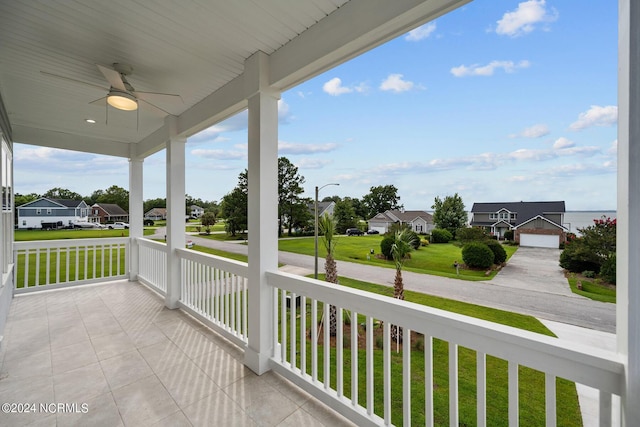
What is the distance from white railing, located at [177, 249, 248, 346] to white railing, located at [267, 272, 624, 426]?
563 mm

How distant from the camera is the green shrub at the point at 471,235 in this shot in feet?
5.08

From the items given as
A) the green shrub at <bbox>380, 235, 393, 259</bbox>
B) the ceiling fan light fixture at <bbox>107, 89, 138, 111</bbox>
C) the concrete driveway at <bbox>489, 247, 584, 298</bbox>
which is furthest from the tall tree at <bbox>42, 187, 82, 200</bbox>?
the concrete driveway at <bbox>489, 247, 584, 298</bbox>

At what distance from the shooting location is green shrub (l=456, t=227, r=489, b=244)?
1549mm

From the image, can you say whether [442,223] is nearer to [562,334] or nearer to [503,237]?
[503,237]

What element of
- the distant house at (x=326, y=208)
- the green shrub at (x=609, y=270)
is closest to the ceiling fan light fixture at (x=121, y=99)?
the distant house at (x=326, y=208)

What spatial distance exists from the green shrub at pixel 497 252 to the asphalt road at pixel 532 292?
4 centimetres

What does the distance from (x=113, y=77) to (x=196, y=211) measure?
7.12 feet

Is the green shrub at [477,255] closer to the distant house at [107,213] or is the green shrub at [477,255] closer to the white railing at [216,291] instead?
the white railing at [216,291]

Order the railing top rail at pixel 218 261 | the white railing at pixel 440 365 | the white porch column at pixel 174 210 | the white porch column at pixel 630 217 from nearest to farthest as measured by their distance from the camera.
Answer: the white porch column at pixel 630 217 → the white railing at pixel 440 365 → the railing top rail at pixel 218 261 → the white porch column at pixel 174 210

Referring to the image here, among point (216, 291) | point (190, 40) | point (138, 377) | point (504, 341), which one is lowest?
point (138, 377)

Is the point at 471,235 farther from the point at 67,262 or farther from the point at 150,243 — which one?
the point at 67,262

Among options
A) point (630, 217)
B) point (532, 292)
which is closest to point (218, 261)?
point (532, 292)

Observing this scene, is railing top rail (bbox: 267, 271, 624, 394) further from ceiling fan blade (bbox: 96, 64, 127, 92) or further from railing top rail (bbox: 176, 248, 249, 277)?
ceiling fan blade (bbox: 96, 64, 127, 92)

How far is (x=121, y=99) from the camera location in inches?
104
